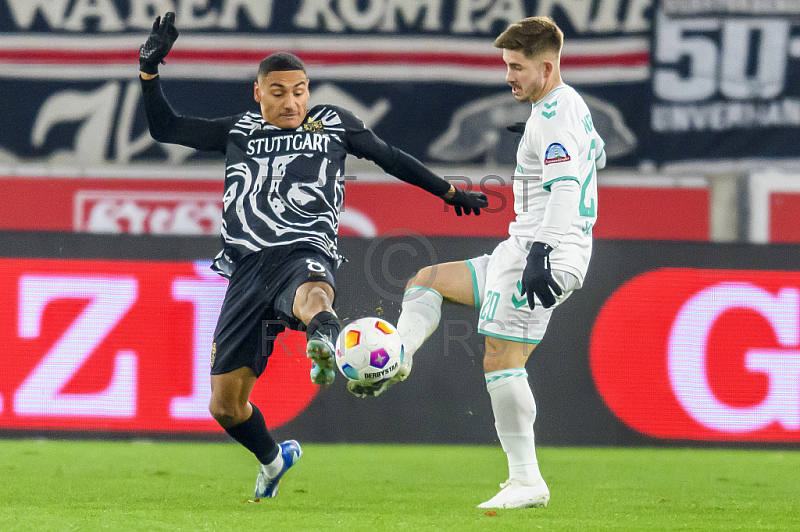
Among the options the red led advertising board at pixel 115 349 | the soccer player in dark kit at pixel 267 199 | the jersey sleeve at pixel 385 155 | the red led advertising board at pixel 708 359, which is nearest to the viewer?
the soccer player in dark kit at pixel 267 199

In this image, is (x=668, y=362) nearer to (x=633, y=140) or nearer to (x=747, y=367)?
(x=747, y=367)

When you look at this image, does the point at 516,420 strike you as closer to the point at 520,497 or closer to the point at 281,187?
the point at 520,497

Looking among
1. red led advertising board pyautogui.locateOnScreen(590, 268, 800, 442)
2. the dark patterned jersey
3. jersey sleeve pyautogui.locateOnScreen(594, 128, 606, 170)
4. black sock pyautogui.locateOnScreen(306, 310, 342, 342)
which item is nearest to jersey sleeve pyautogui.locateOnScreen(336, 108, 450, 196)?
the dark patterned jersey

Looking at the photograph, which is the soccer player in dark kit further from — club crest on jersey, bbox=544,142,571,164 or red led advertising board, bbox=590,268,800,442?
red led advertising board, bbox=590,268,800,442

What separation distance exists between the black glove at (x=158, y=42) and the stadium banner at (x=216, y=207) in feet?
16.1

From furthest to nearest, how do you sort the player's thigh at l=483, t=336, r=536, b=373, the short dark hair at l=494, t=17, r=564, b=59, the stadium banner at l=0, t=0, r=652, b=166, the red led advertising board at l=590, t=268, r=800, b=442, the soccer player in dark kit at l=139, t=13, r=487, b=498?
the stadium banner at l=0, t=0, r=652, b=166 < the red led advertising board at l=590, t=268, r=800, b=442 < the soccer player in dark kit at l=139, t=13, r=487, b=498 < the player's thigh at l=483, t=336, r=536, b=373 < the short dark hair at l=494, t=17, r=564, b=59

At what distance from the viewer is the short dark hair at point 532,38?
156 inches

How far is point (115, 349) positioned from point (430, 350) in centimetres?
181

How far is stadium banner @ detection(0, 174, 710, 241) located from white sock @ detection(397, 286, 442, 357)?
488cm

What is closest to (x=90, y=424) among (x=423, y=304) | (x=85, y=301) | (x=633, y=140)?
(x=85, y=301)

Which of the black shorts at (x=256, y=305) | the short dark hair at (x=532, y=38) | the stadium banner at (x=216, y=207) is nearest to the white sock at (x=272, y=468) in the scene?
the black shorts at (x=256, y=305)

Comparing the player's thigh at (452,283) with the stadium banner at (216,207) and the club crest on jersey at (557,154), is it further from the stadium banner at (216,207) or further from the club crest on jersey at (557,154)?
the stadium banner at (216,207)

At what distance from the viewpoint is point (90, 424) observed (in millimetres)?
6191

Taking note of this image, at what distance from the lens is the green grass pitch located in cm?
358
